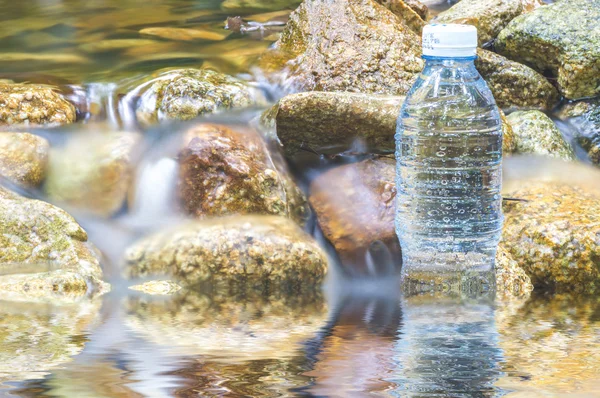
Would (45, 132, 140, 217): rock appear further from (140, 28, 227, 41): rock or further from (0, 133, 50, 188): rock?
(140, 28, 227, 41): rock

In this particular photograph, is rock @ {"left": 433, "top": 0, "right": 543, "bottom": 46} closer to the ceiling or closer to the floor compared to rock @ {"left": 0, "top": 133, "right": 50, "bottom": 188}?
closer to the ceiling

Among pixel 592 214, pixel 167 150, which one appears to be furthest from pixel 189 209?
pixel 592 214

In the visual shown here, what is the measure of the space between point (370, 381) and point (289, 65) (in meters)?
4.32

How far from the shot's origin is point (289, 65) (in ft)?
23.1

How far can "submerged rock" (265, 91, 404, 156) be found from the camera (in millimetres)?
5465

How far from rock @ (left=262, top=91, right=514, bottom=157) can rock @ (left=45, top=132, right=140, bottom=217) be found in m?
0.92

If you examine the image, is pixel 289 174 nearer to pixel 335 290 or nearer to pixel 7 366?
pixel 335 290

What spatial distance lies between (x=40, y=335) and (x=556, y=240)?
8.75 ft

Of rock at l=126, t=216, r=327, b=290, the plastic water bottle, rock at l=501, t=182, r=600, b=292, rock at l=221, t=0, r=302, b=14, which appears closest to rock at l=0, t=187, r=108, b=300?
rock at l=126, t=216, r=327, b=290

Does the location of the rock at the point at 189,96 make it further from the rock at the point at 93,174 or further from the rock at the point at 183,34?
the rock at the point at 183,34

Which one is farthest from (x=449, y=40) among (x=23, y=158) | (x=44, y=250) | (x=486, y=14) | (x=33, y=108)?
(x=486, y=14)

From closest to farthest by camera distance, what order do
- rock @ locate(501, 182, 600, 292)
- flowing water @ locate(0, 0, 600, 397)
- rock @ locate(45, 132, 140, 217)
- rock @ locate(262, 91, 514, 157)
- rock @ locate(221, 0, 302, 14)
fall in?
1. flowing water @ locate(0, 0, 600, 397)
2. rock @ locate(501, 182, 600, 292)
3. rock @ locate(262, 91, 514, 157)
4. rock @ locate(45, 132, 140, 217)
5. rock @ locate(221, 0, 302, 14)

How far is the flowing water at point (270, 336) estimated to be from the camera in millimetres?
2967

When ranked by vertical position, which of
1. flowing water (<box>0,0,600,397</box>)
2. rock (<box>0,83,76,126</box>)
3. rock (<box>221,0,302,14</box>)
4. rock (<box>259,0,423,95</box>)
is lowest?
flowing water (<box>0,0,600,397</box>)
